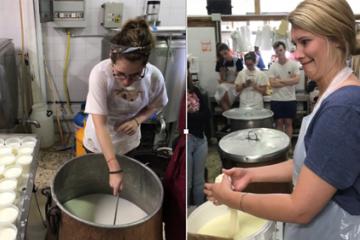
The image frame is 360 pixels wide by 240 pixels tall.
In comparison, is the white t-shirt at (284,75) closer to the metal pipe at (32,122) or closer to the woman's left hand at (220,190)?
the woman's left hand at (220,190)

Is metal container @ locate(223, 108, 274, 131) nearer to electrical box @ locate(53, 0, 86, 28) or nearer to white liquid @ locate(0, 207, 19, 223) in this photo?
electrical box @ locate(53, 0, 86, 28)

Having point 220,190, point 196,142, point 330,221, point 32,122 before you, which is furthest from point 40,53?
point 330,221

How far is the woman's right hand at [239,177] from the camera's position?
1040mm

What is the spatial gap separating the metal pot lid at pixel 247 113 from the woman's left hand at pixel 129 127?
0.34 meters

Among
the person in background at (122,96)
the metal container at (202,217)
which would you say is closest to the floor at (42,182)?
the person in background at (122,96)

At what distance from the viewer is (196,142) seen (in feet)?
3.81

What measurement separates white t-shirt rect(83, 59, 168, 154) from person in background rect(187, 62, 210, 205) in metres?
0.10

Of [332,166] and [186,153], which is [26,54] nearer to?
[186,153]

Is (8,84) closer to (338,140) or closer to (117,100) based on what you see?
(117,100)

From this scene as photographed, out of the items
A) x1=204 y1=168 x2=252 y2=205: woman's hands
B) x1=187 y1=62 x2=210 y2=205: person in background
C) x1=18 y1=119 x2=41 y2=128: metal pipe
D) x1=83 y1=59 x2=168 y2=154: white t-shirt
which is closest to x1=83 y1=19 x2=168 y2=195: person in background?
x1=83 y1=59 x2=168 y2=154: white t-shirt

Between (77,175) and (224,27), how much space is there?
711 mm

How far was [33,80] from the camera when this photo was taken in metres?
1.14

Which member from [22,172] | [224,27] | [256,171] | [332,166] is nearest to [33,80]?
[22,172]

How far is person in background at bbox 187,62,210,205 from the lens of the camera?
1.11 m
